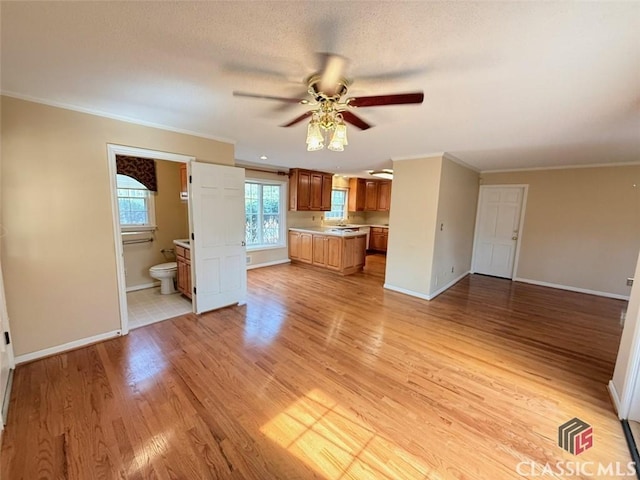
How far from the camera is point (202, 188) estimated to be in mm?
3195

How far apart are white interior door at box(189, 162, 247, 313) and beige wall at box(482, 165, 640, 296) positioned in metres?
5.27

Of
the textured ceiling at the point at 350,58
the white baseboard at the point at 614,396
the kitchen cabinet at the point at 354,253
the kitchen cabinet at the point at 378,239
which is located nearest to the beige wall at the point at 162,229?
the textured ceiling at the point at 350,58

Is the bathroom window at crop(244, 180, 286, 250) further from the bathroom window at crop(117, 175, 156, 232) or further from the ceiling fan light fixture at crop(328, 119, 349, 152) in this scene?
the ceiling fan light fixture at crop(328, 119, 349, 152)

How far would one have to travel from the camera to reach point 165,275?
4.01m

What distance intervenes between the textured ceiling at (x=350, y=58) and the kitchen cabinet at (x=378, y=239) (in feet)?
17.4

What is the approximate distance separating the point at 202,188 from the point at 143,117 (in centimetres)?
90

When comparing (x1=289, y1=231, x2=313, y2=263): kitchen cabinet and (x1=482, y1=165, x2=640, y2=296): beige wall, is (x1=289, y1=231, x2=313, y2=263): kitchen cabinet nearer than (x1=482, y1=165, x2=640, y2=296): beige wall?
No

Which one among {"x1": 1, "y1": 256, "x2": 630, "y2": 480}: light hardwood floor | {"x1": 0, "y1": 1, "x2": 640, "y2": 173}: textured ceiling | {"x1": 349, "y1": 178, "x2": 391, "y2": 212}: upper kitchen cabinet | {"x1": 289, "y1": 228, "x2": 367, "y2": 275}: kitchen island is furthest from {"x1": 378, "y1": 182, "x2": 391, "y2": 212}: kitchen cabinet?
{"x1": 0, "y1": 1, "x2": 640, "y2": 173}: textured ceiling

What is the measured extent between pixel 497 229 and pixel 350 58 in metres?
5.46

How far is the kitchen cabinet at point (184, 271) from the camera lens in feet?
12.1

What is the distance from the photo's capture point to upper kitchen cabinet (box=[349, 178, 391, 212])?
25.3 feet

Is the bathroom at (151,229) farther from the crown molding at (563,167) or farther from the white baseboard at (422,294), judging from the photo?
→ the crown molding at (563,167)

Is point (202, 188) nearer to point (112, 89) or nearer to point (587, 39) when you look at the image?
point (112, 89)

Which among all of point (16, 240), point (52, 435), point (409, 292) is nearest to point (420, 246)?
point (409, 292)
